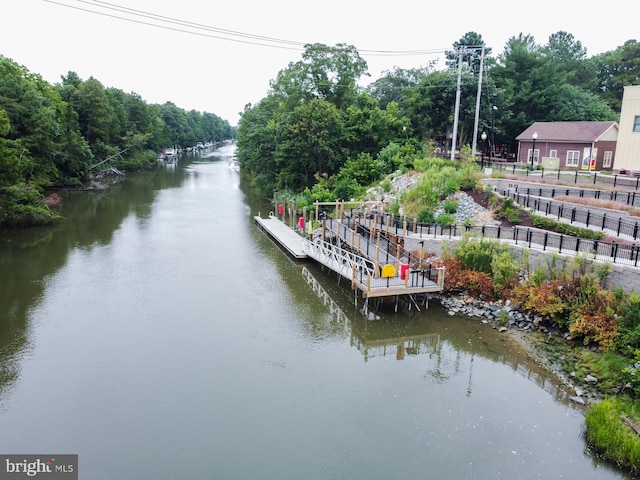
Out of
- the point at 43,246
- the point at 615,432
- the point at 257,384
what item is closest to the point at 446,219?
the point at 257,384

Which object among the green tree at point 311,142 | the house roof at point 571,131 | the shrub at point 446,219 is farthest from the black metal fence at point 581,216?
the green tree at point 311,142

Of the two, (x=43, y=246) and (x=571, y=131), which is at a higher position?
(x=571, y=131)

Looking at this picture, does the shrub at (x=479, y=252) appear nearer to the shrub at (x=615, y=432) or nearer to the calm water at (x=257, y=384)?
the calm water at (x=257, y=384)

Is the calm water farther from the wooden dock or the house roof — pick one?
the house roof

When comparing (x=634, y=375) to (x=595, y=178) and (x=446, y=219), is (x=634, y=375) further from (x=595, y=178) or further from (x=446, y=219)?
(x=595, y=178)

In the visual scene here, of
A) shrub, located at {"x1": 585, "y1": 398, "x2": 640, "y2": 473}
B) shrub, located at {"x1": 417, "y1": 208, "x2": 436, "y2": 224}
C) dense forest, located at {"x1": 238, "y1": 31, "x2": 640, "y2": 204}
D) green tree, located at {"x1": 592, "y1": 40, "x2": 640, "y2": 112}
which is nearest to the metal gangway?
shrub, located at {"x1": 417, "y1": 208, "x2": 436, "y2": 224}

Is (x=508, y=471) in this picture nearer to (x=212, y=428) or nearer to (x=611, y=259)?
(x=212, y=428)
